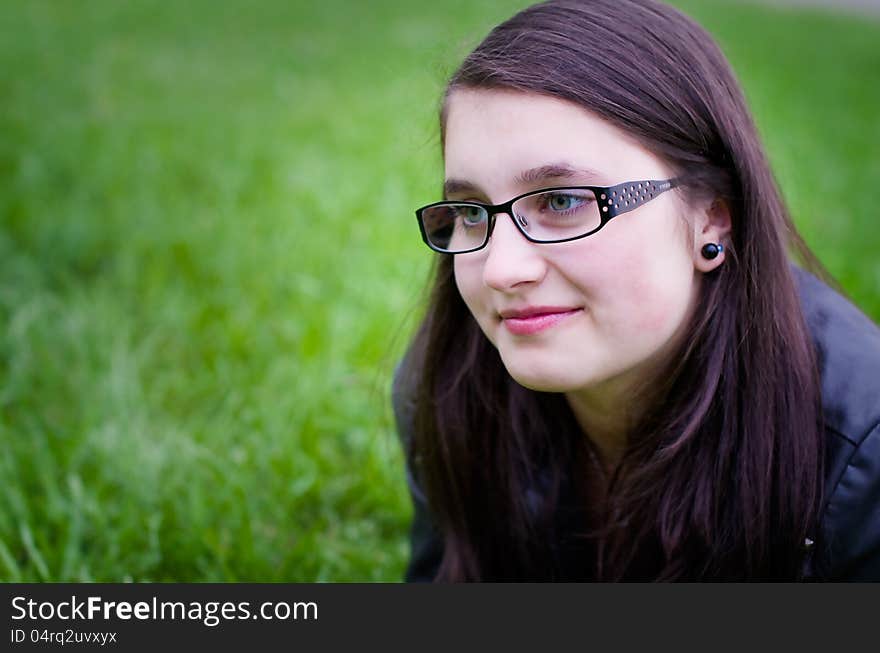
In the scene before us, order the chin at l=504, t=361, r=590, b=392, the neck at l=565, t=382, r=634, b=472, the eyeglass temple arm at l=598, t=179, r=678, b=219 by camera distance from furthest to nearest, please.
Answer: the neck at l=565, t=382, r=634, b=472 → the chin at l=504, t=361, r=590, b=392 → the eyeglass temple arm at l=598, t=179, r=678, b=219

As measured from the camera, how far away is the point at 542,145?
5.38 ft

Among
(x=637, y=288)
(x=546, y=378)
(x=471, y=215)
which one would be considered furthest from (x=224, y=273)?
(x=637, y=288)

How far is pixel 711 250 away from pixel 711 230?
0.04 meters

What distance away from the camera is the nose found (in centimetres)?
165

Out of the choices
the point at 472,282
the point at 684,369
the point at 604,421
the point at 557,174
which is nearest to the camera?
the point at 557,174

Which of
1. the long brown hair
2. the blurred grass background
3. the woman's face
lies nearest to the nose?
the woman's face

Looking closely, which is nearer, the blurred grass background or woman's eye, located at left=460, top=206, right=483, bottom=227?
woman's eye, located at left=460, top=206, right=483, bottom=227

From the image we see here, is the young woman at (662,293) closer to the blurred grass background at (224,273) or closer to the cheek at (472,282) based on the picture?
→ the cheek at (472,282)

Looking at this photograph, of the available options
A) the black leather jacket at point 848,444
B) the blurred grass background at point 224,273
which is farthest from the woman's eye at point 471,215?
the black leather jacket at point 848,444

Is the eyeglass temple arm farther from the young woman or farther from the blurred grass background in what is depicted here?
the blurred grass background

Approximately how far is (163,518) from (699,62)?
1.82 meters

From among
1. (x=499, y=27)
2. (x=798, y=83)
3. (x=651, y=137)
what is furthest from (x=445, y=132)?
(x=798, y=83)

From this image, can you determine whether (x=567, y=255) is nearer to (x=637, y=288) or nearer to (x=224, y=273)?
(x=637, y=288)
